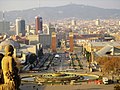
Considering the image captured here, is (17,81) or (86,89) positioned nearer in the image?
(17,81)

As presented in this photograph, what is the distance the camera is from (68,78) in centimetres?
2441

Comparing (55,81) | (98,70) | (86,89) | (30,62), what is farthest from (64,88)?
(30,62)

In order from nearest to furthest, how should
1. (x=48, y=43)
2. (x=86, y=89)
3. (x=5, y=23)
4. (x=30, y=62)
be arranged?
1. (x=86, y=89)
2. (x=30, y=62)
3. (x=48, y=43)
4. (x=5, y=23)

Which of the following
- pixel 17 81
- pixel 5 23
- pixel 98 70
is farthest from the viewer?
pixel 5 23

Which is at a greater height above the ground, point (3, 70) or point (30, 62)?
point (3, 70)

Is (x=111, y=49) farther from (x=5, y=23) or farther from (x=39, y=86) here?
(x=5, y=23)

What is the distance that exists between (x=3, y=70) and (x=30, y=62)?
33.9 m

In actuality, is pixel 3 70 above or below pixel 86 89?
above

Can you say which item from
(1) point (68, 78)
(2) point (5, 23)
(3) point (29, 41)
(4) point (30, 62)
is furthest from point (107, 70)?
(2) point (5, 23)

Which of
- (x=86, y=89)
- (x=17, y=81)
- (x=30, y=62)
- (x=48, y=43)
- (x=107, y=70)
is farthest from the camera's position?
(x=48, y=43)

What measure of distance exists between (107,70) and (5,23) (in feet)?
292

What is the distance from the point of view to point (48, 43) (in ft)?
246

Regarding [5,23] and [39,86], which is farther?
[5,23]

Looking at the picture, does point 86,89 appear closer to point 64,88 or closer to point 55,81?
point 64,88
